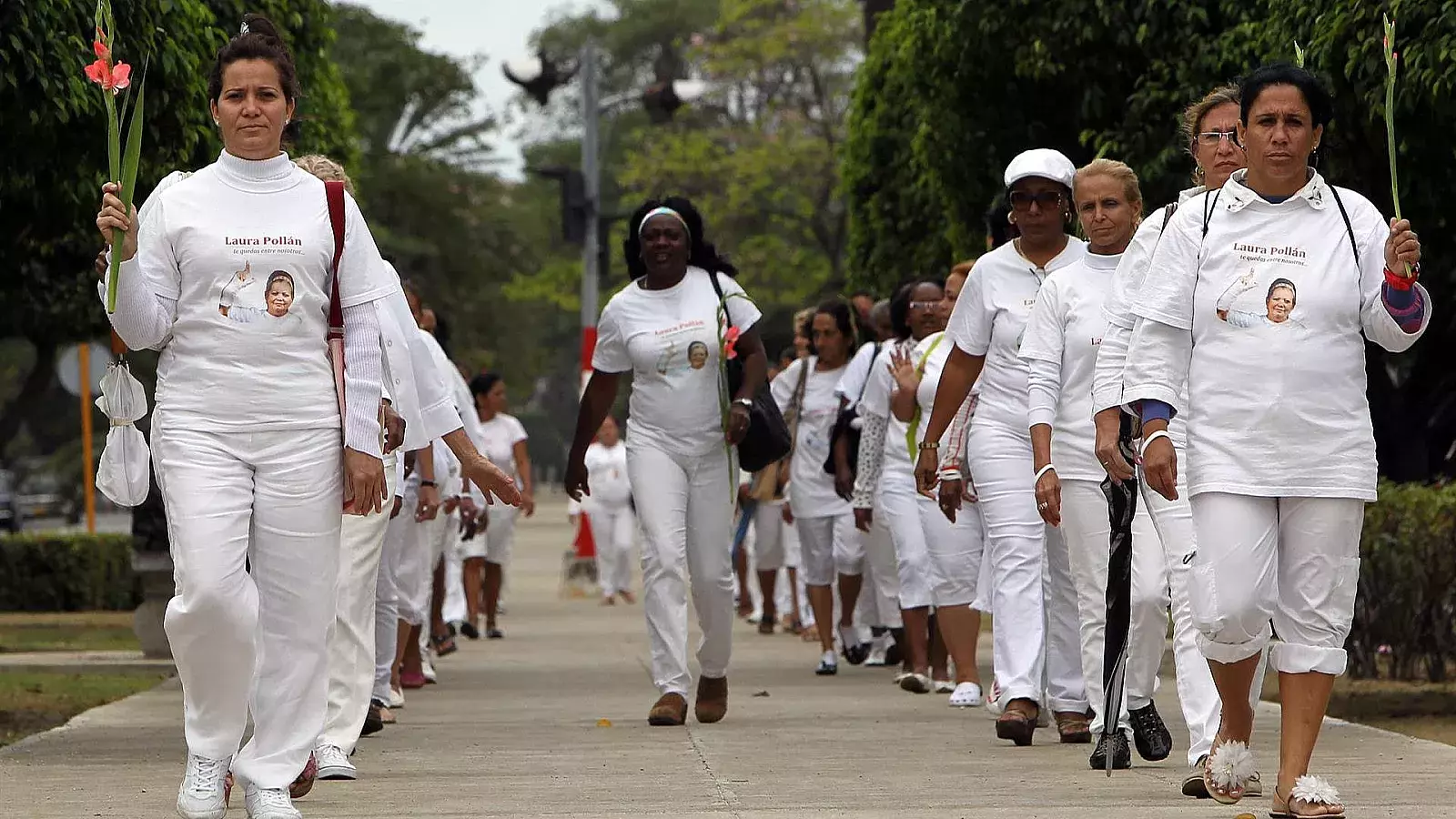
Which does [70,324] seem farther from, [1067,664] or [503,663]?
[1067,664]

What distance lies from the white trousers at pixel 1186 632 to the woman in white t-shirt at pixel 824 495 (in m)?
6.37

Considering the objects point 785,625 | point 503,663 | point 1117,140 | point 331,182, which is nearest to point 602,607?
point 785,625

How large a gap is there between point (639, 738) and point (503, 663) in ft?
17.3

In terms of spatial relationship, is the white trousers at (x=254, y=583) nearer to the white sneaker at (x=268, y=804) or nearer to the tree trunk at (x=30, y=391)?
the white sneaker at (x=268, y=804)

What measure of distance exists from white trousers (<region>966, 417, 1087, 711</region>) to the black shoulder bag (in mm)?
1011

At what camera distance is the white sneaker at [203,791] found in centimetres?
613

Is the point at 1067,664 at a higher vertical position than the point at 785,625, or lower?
higher

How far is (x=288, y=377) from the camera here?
247 inches

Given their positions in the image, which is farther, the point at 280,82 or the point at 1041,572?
the point at 1041,572

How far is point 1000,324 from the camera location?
29.9 ft

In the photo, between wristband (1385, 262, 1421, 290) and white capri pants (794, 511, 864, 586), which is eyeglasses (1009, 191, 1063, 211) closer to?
wristband (1385, 262, 1421, 290)

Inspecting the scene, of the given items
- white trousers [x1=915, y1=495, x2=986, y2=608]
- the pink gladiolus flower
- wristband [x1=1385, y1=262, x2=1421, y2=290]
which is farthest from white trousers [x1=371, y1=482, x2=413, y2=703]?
wristband [x1=1385, y1=262, x2=1421, y2=290]

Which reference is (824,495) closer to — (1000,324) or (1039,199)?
(1000,324)

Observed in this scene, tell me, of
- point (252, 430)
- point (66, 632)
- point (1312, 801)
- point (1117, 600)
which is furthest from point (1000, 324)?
point (66, 632)
